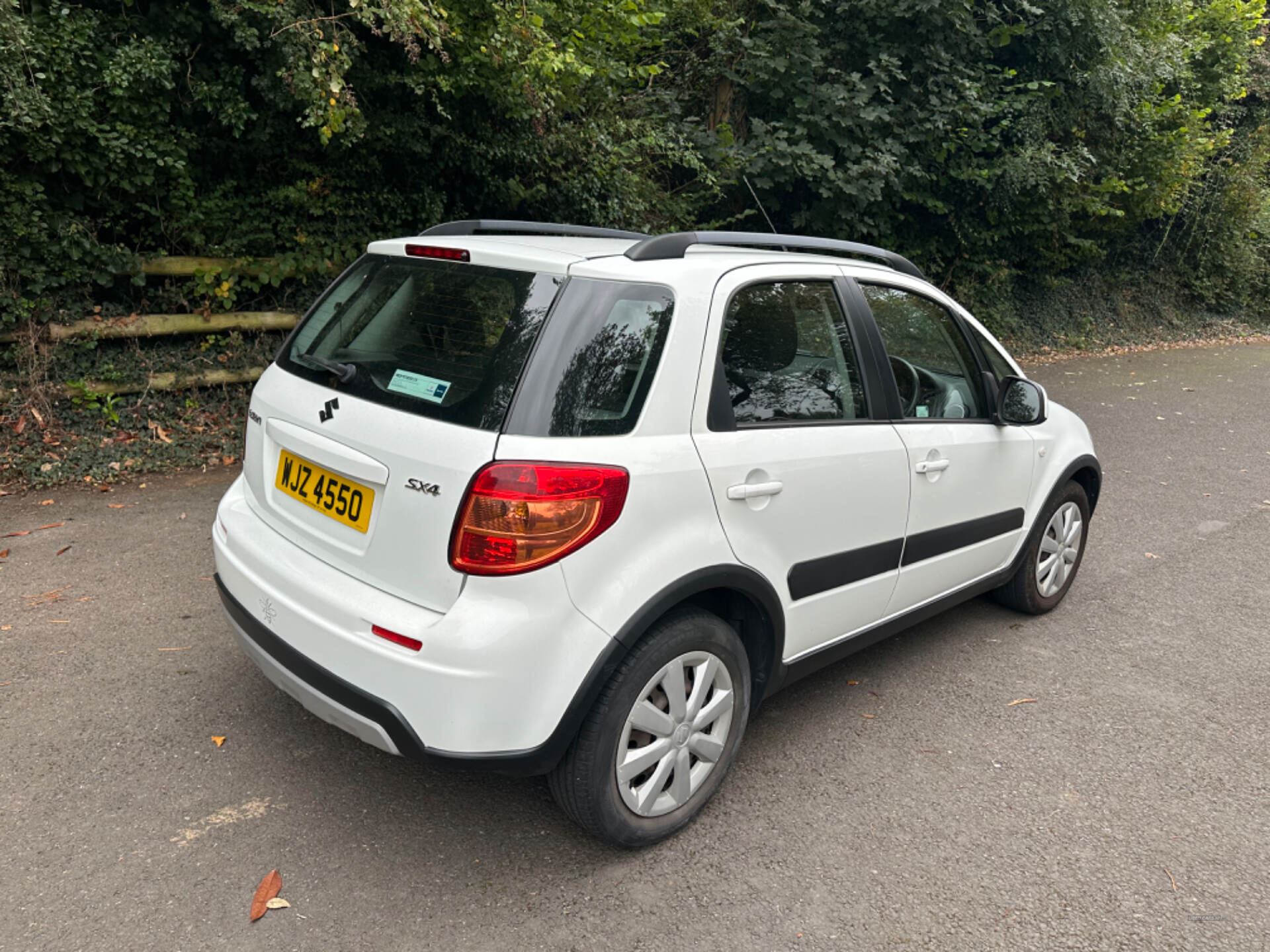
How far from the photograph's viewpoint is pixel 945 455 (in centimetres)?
347

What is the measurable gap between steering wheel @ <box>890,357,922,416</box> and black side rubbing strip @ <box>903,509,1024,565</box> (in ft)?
1.55

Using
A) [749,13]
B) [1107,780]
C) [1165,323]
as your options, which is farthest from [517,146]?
[1165,323]

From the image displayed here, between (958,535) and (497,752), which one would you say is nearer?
(497,752)

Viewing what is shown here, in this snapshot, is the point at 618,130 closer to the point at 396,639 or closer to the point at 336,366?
the point at 336,366

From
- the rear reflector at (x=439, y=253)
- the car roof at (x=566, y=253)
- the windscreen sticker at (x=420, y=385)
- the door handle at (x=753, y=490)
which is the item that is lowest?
the door handle at (x=753, y=490)

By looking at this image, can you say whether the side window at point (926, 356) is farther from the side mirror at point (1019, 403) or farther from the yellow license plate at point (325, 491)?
the yellow license plate at point (325, 491)

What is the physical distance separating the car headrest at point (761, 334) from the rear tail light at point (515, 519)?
756 mm

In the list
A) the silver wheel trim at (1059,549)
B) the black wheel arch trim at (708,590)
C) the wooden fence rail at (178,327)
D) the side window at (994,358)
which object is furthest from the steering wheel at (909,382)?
the wooden fence rail at (178,327)

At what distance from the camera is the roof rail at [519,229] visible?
3.25 metres

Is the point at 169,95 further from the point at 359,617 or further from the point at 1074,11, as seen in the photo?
the point at 1074,11

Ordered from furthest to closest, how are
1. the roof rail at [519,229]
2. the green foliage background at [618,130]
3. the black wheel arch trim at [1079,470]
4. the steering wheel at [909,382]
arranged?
the green foliage background at [618,130] → the black wheel arch trim at [1079,470] → the steering wheel at [909,382] → the roof rail at [519,229]

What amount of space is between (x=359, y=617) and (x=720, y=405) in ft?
3.85

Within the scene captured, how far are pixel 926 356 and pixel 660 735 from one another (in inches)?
76.3

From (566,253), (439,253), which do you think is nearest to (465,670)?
(566,253)
